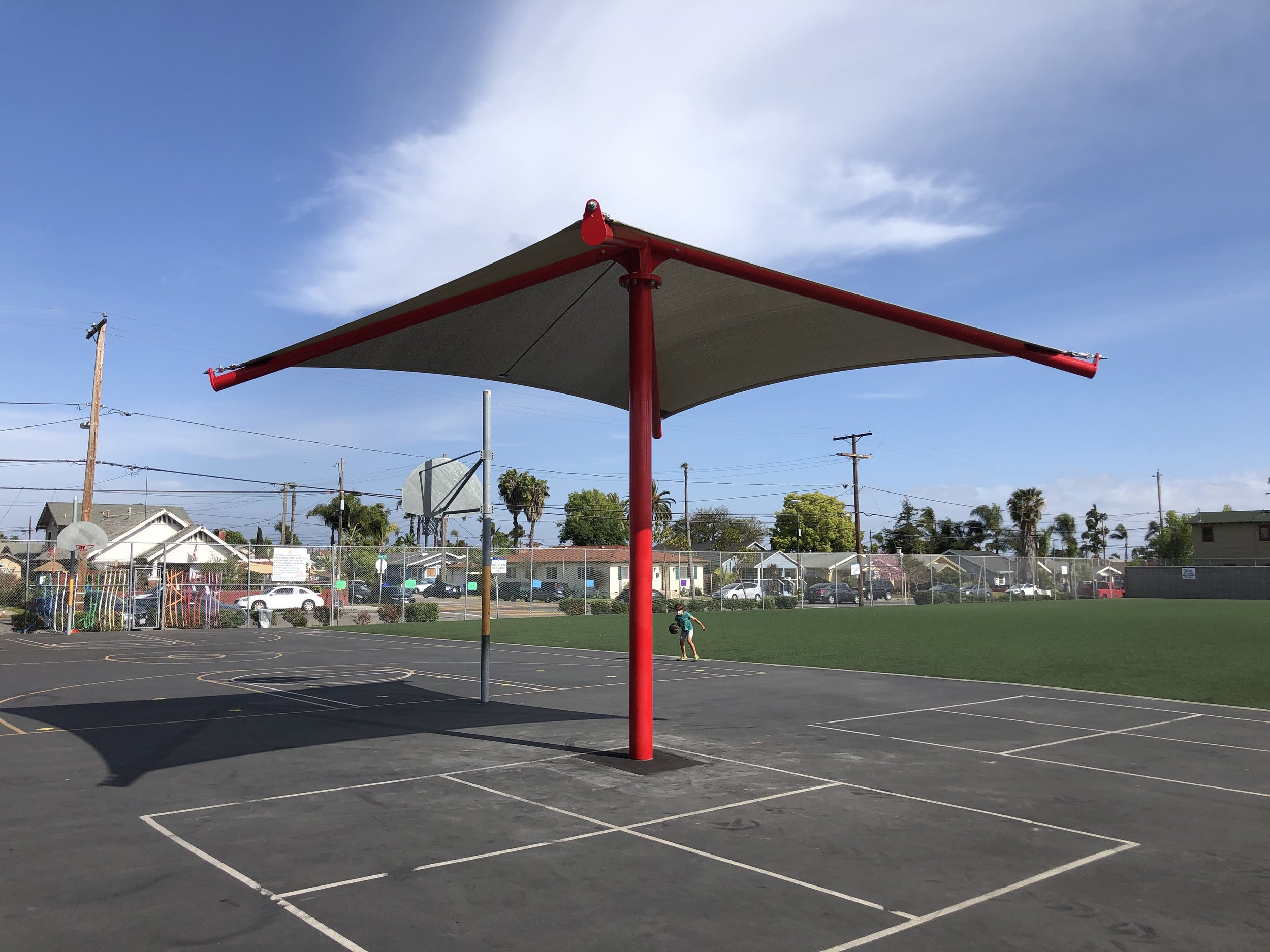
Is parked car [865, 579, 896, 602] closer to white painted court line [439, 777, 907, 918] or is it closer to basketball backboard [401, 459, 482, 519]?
basketball backboard [401, 459, 482, 519]

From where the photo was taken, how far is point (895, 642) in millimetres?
26453

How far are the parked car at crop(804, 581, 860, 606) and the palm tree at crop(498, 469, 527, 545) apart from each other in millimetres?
33392

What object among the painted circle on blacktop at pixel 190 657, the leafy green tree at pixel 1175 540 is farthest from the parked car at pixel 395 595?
the leafy green tree at pixel 1175 540

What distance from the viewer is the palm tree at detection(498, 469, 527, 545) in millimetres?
84625

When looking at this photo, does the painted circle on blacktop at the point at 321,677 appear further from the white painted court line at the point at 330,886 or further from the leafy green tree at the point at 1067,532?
the leafy green tree at the point at 1067,532

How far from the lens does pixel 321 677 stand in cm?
1778

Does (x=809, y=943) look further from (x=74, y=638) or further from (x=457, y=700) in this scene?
(x=74, y=638)

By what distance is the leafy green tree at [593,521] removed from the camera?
9281cm

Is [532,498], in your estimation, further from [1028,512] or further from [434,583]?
[1028,512]

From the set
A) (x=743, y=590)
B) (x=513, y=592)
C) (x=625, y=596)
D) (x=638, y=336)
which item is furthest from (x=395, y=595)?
(x=638, y=336)

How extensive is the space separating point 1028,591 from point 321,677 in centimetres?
6408

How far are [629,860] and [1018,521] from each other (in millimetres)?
96112

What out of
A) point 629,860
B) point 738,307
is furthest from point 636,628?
point 738,307

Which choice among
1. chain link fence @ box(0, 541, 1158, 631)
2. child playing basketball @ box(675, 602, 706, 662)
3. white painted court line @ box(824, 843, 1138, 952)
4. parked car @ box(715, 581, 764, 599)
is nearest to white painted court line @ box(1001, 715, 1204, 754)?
white painted court line @ box(824, 843, 1138, 952)
